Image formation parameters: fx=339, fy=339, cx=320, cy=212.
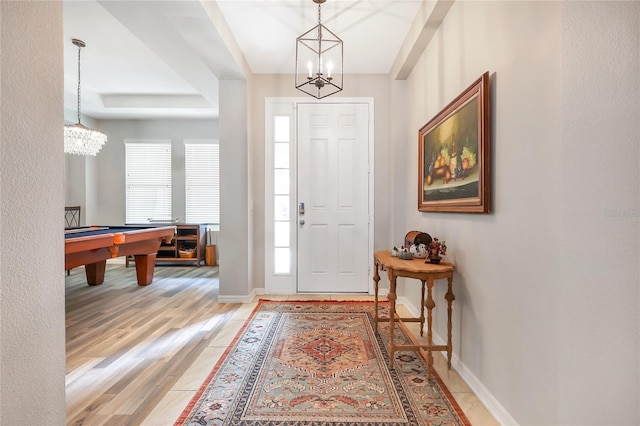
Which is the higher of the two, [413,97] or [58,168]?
[413,97]

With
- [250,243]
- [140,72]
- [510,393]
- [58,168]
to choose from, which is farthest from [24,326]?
[140,72]

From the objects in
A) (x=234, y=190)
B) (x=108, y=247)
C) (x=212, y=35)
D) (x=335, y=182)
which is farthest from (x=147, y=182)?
Answer: (x=212, y=35)

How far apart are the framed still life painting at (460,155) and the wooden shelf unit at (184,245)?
448 centimetres

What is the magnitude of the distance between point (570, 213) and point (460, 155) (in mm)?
954

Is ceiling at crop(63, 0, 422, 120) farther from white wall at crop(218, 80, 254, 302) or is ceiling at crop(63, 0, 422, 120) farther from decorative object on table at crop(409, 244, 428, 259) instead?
decorative object on table at crop(409, 244, 428, 259)

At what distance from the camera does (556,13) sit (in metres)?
1.29

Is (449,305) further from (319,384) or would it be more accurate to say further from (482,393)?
(319,384)

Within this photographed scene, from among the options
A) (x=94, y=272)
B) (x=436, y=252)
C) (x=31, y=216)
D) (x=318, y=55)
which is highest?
(x=318, y=55)

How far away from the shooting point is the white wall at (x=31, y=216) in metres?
0.96

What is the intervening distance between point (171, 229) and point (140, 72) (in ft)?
7.11

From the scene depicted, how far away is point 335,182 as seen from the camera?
4.14 metres

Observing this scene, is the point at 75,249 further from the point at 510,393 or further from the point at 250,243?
the point at 510,393

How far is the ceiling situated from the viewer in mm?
2689

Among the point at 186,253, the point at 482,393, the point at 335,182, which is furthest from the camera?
the point at 186,253
